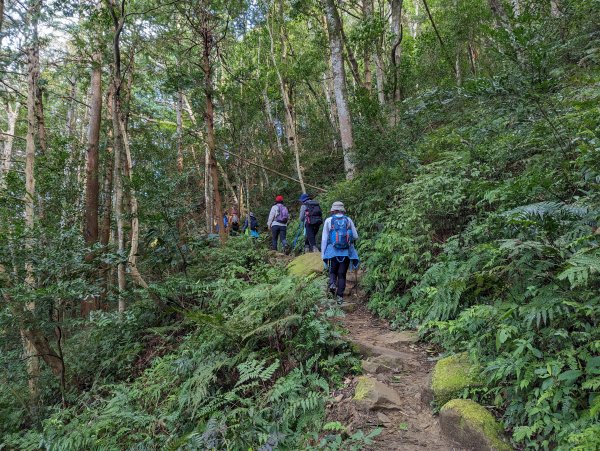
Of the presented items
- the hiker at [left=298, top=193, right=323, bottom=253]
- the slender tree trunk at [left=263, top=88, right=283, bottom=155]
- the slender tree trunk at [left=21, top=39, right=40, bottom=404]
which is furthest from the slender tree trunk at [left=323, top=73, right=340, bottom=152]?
the slender tree trunk at [left=21, top=39, right=40, bottom=404]

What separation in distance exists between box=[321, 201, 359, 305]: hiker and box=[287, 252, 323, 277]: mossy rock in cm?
128

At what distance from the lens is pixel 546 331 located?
3.03 m

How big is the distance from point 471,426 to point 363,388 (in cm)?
108

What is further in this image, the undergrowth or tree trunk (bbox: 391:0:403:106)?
tree trunk (bbox: 391:0:403:106)

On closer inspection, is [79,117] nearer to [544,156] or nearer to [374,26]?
[374,26]

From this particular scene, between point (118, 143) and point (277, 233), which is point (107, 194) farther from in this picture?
point (277, 233)

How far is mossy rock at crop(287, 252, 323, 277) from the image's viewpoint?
26.0ft

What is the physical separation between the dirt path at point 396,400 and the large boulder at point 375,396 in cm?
1

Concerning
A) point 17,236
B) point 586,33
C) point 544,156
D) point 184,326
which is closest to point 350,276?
point 184,326

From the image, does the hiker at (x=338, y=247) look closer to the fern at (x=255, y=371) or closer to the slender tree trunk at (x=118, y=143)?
the fern at (x=255, y=371)

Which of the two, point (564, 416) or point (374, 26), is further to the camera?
point (374, 26)

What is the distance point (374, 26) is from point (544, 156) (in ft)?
24.3

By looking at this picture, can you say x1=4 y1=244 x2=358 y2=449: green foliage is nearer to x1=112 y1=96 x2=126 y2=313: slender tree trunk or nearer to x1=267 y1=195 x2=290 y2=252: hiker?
x1=112 y1=96 x2=126 y2=313: slender tree trunk

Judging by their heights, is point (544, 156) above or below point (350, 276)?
above
